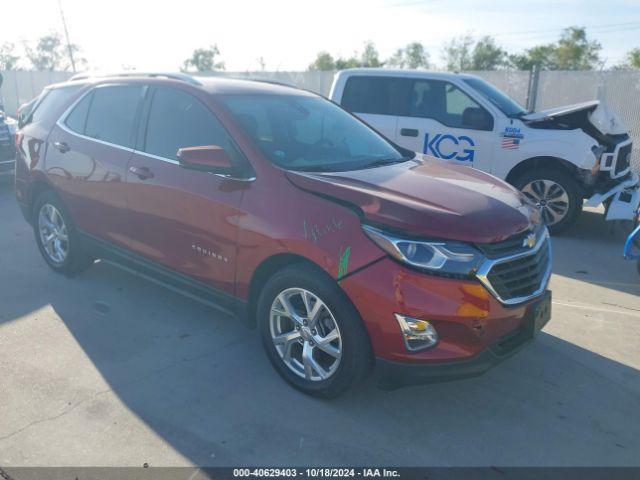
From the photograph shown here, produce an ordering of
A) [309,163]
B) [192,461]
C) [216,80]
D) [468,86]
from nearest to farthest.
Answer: [192,461], [309,163], [216,80], [468,86]

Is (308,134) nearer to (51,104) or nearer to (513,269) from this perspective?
(513,269)

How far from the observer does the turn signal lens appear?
2.83m

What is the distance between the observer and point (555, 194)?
23.2ft

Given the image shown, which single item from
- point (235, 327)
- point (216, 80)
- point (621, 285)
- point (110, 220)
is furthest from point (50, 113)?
point (621, 285)

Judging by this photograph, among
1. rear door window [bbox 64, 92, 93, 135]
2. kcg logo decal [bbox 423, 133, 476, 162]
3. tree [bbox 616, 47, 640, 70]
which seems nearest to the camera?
rear door window [bbox 64, 92, 93, 135]

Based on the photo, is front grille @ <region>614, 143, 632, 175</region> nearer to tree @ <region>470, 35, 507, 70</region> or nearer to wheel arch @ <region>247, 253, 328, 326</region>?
wheel arch @ <region>247, 253, 328, 326</region>

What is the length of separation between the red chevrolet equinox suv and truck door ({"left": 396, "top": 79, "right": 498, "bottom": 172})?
10.6 feet

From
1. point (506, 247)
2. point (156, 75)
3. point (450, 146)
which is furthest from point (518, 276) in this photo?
point (450, 146)

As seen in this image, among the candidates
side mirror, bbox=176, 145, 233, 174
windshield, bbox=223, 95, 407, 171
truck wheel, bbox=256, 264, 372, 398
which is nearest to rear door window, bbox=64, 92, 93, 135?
windshield, bbox=223, 95, 407, 171

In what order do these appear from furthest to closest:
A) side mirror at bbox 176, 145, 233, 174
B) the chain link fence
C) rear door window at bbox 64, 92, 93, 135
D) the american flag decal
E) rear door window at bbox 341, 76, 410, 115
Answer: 1. the chain link fence
2. rear door window at bbox 341, 76, 410, 115
3. the american flag decal
4. rear door window at bbox 64, 92, 93, 135
5. side mirror at bbox 176, 145, 233, 174

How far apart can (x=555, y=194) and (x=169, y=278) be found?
514 centimetres

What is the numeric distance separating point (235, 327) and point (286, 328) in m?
0.95

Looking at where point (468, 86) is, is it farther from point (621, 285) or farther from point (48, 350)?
point (48, 350)

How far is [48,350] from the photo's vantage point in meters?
3.86
